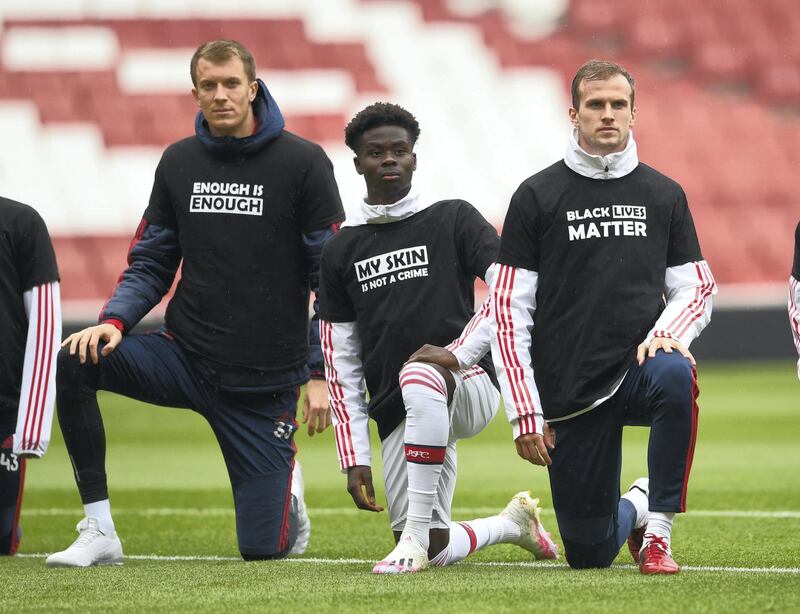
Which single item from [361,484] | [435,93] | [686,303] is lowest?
[361,484]

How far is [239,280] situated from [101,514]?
39.1 inches

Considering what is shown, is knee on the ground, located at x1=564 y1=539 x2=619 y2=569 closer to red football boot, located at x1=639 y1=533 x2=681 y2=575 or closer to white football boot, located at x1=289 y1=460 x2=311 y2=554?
red football boot, located at x1=639 y1=533 x2=681 y2=575

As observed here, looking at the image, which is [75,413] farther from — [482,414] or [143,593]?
[482,414]

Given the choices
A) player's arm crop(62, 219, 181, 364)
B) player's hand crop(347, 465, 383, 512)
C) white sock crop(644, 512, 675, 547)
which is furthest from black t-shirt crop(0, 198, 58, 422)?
white sock crop(644, 512, 675, 547)

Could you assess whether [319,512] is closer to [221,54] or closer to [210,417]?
[210,417]

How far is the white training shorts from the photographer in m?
4.60

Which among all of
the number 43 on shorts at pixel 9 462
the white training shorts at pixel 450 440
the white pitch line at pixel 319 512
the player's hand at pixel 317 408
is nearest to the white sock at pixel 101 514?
the number 43 on shorts at pixel 9 462

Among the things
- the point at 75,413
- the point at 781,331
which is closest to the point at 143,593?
the point at 75,413

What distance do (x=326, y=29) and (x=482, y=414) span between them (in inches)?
592

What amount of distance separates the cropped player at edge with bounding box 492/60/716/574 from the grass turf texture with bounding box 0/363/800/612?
14.6 inches

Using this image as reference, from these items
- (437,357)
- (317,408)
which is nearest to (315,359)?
(317,408)

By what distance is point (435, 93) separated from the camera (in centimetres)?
1917

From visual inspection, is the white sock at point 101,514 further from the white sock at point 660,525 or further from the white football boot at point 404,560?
the white sock at point 660,525

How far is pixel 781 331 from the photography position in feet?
52.7
